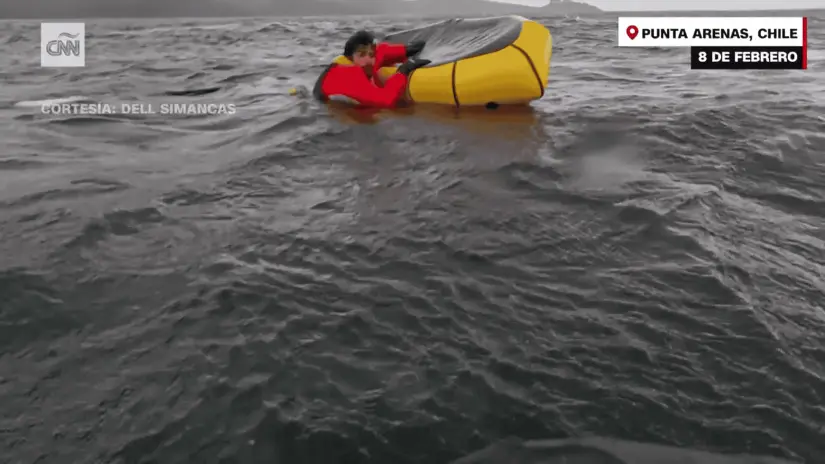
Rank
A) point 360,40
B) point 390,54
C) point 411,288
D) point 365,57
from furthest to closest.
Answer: point 390,54 → point 365,57 → point 360,40 → point 411,288

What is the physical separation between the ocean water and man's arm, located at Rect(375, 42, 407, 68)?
186 cm

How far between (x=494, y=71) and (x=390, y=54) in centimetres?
219

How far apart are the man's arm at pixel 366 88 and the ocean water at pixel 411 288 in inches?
29.2

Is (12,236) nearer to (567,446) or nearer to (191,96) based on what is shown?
(567,446)

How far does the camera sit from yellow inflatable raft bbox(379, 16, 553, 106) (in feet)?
26.7

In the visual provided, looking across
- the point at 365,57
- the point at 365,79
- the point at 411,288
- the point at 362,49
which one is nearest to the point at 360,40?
the point at 362,49

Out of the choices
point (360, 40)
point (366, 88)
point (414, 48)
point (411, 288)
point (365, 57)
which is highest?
point (414, 48)

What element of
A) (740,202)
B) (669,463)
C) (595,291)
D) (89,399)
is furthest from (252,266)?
(740,202)

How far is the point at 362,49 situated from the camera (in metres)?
8.40

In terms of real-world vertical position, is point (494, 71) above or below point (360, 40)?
below

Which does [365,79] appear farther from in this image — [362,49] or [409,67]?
[409,67]

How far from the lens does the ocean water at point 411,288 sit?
3008mm

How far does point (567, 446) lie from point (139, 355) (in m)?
2.57

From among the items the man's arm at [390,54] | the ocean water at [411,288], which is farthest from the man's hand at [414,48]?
the ocean water at [411,288]
